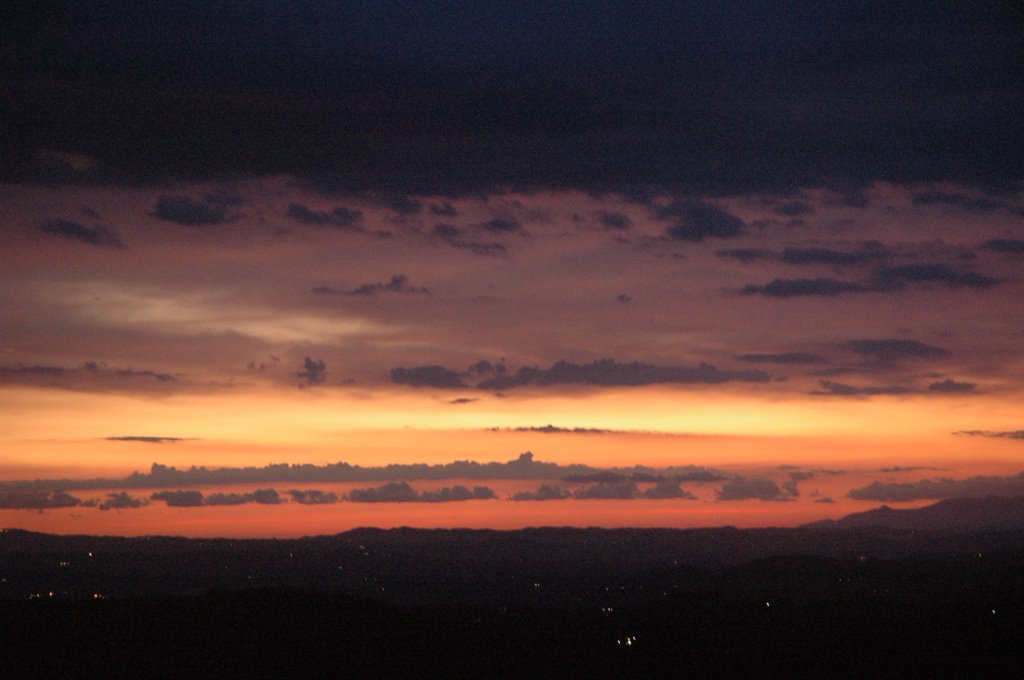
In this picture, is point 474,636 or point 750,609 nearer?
point 474,636

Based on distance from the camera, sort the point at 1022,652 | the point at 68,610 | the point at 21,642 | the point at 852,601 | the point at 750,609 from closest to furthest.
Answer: the point at 1022,652 → the point at 21,642 → the point at 68,610 → the point at 750,609 → the point at 852,601

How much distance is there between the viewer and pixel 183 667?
126 meters

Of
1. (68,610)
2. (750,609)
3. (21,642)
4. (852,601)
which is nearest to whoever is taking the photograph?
(21,642)

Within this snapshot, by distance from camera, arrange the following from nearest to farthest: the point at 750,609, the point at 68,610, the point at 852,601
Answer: the point at 68,610, the point at 750,609, the point at 852,601

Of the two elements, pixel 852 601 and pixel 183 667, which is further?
pixel 852 601

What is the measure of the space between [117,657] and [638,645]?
5823 cm

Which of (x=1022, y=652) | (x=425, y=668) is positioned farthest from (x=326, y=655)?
(x=1022, y=652)

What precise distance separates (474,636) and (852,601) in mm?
65284

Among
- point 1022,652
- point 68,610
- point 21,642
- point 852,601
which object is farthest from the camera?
point 852,601

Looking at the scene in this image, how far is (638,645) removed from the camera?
14075 cm

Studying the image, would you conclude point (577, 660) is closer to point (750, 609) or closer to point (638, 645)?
point (638, 645)

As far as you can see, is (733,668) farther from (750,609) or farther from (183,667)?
(183,667)

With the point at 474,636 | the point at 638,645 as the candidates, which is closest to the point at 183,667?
the point at 474,636

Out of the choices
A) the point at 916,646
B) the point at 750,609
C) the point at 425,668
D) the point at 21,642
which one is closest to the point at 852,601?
the point at 750,609
